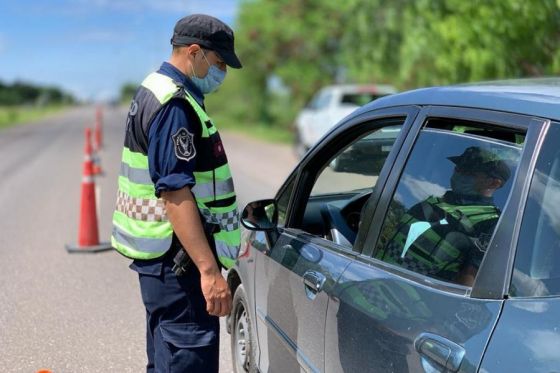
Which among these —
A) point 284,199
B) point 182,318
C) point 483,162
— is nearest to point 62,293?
point 284,199

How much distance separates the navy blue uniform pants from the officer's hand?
0.40ft

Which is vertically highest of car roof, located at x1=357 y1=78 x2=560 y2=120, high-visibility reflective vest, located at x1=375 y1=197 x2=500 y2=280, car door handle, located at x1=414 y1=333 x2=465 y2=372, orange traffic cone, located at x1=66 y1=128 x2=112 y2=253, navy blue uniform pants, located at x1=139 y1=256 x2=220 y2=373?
car roof, located at x1=357 y1=78 x2=560 y2=120

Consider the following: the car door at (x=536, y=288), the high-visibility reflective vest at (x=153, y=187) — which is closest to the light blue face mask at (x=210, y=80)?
the high-visibility reflective vest at (x=153, y=187)

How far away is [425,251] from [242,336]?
1785mm

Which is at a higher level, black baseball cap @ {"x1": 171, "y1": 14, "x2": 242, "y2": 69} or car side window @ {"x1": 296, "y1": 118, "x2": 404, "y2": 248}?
black baseball cap @ {"x1": 171, "y1": 14, "x2": 242, "y2": 69}

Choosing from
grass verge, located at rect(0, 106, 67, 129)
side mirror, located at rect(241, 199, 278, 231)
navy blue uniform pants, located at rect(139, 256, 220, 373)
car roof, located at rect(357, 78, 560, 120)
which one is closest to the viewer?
car roof, located at rect(357, 78, 560, 120)

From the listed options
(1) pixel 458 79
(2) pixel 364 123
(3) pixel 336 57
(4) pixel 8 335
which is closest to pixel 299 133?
(1) pixel 458 79

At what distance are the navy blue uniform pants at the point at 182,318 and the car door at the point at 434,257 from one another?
0.57m

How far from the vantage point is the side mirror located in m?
3.07

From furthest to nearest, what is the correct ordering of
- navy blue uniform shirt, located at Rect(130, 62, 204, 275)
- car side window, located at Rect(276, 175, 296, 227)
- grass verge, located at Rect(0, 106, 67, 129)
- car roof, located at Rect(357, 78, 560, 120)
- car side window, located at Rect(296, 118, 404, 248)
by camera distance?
1. grass verge, located at Rect(0, 106, 67, 129)
2. car side window, located at Rect(276, 175, 296, 227)
3. car side window, located at Rect(296, 118, 404, 248)
4. navy blue uniform shirt, located at Rect(130, 62, 204, 275)
5. car roof, located at Rect(357, 78, 560, 120)

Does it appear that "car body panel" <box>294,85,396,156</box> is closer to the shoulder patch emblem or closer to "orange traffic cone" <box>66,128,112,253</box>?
"orange traffic cone" <box>66,128,112,253</box>

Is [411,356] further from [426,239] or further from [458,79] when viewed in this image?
[458,79]

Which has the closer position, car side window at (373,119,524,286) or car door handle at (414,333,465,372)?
car door handle at (414,333,465,372)

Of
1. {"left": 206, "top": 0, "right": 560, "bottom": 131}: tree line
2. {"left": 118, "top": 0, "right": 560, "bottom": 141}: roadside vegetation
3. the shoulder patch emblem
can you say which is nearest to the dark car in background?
the shoulder patch emblem
